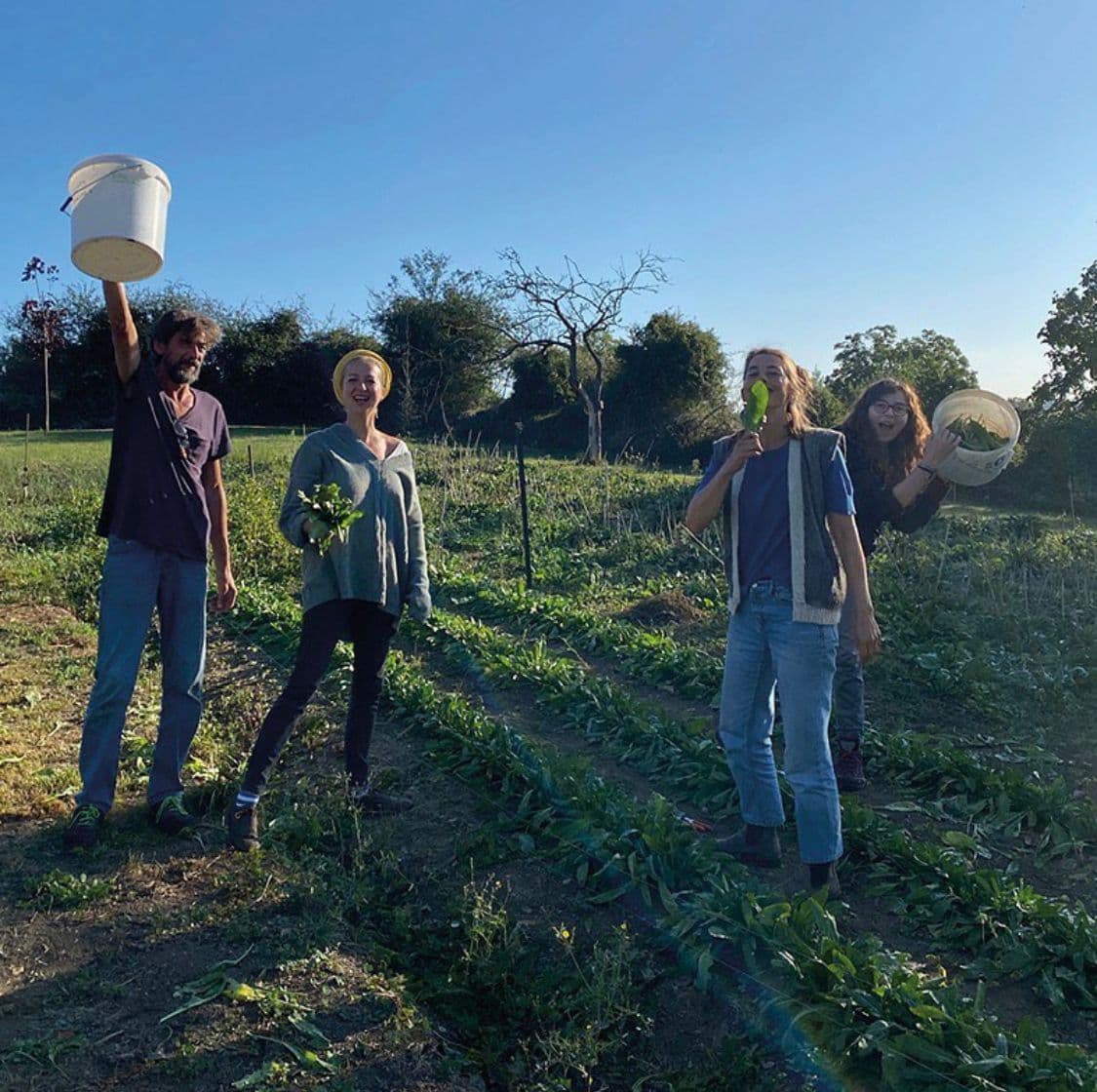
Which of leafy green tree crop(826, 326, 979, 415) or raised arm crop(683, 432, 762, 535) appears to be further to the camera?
leafy green tree crop(826, 326, 979, 415)

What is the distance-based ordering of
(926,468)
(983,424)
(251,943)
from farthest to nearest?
(983,424), (926,468), (251,943)

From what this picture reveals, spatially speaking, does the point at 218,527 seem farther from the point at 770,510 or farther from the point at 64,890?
the point at 770,510

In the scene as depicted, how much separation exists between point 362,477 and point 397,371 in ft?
76.1

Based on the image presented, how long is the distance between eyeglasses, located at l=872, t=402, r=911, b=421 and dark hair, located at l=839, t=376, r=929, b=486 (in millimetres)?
31

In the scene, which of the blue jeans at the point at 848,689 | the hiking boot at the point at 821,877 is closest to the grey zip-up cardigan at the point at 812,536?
the hiking boot at the point at 821,877

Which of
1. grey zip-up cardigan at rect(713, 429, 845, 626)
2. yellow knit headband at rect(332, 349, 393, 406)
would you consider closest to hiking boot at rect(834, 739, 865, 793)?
grey zip-up cardigan at rect(713, 429, 845, 626)

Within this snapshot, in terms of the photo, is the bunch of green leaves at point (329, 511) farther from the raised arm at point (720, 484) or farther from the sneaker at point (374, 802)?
the raised arm at point (720, 484)

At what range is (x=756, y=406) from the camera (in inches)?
112

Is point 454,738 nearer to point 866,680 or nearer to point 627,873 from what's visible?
point 627,873

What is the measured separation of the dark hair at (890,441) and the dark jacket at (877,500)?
Answer: 1.4 inches

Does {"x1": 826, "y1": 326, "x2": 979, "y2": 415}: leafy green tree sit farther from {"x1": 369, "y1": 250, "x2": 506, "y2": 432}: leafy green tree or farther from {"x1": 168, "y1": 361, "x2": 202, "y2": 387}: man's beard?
{"x1": 168, "y1": 361, "x2": 202, "y2": 387}: man's beard

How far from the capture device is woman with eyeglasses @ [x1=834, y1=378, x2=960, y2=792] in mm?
3859

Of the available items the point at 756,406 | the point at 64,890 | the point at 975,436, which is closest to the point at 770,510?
the point at 756,406

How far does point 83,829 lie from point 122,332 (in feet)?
5.69
